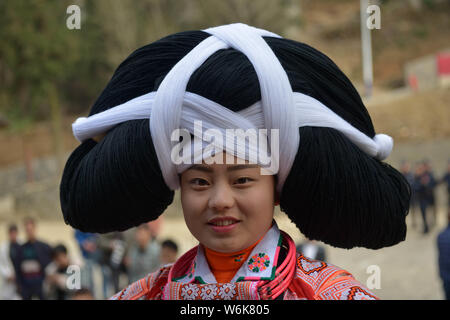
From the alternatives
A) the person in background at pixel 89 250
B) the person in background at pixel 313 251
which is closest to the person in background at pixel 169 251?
the person in background at pixel 313 251

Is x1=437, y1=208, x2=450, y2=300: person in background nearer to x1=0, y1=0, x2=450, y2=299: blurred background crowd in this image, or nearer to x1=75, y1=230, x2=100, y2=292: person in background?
x1=0, y1=0, x2=450, y2=299: blurred background crowd

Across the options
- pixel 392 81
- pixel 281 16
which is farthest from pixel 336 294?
pixel 392 81

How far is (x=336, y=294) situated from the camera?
2.23 meters

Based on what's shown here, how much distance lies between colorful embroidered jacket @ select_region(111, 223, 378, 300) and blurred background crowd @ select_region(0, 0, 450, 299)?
0.31 m

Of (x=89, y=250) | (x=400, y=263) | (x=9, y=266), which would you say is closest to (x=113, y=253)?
(x=89, y=250)

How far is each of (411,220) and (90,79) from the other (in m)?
21.9

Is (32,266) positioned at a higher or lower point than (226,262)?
lower

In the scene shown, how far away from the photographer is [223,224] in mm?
2250

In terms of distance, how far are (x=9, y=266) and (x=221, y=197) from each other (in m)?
6.73

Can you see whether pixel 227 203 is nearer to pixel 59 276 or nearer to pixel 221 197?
pixel 221 197

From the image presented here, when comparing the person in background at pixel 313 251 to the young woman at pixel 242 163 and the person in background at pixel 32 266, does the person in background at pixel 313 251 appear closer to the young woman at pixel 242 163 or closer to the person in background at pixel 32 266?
the person in background at pixel 32 266

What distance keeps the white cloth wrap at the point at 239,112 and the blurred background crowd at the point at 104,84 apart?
21.4 inches
